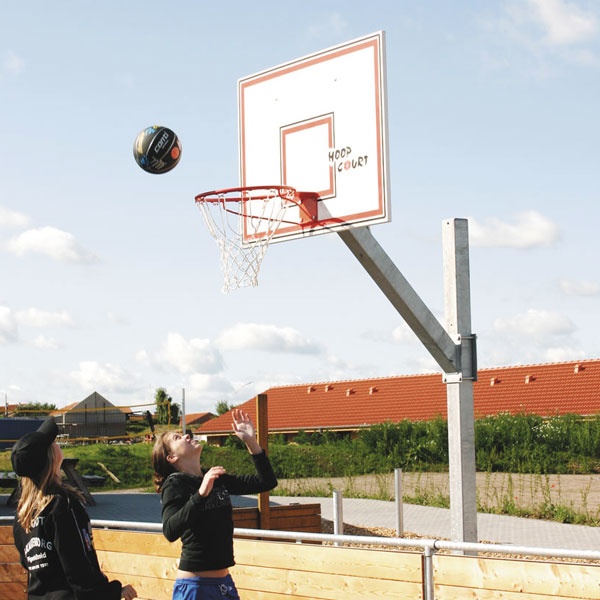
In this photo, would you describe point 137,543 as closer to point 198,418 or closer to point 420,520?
point 420,520

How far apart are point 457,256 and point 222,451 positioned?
91.3ft

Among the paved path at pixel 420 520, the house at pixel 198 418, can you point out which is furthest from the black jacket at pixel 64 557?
the house at pixel 198 418

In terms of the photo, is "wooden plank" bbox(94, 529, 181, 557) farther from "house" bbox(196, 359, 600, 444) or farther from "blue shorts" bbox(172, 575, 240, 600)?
"house" bbox(196, 359, 600, 444)

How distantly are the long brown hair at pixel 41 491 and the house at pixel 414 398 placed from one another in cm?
3399

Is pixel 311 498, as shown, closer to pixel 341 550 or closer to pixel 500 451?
pixel 500 451

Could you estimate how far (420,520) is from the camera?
21.3 meters

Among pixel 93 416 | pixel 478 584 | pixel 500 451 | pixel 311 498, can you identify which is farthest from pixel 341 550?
pixel 93 416

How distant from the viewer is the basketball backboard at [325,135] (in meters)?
10.6

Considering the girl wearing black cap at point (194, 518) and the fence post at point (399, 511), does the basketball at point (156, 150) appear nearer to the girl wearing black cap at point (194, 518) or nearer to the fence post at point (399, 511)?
the girl wearing black cap at point (194, 518)

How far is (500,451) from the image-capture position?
34.2 meters

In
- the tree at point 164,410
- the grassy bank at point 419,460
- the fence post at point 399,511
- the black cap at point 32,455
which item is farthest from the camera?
the tree at point 164,410

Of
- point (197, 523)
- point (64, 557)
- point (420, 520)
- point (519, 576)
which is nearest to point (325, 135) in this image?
point (519, 576)

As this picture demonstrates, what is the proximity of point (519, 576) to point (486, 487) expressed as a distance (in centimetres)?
1932

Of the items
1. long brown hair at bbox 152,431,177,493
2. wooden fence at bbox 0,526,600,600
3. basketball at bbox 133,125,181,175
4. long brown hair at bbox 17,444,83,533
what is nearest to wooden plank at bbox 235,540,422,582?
wooden fence at bbox 0,526,600,600
